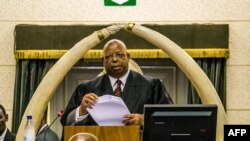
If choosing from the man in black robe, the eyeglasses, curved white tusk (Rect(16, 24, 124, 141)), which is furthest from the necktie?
curved white tusk (Rect(16, 24, 124, 141))

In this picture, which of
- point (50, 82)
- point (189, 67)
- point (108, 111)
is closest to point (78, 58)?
point (50, 82)

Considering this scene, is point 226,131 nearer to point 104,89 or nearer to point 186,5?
point 104,89

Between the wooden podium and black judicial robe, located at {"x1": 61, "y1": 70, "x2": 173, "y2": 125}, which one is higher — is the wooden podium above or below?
below

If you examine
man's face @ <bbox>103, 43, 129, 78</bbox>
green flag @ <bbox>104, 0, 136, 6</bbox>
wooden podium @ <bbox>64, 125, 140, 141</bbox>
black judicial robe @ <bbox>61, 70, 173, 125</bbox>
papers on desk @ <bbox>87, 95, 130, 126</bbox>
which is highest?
green flag @ <bbox>104, 0, 136, 6</bbox>

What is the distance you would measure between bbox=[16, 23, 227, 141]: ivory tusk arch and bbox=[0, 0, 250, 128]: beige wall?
1.88 m

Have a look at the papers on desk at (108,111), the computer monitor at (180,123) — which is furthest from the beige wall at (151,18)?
the computer monitor at (180,123)

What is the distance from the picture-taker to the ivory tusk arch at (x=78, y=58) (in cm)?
499

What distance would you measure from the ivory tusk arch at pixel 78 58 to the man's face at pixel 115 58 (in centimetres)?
87

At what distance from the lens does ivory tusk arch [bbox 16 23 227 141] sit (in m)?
4.99

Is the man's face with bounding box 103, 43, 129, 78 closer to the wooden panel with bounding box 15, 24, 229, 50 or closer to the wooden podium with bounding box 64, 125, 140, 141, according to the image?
the wooden podium with bounding box 64, 125, 140, 141

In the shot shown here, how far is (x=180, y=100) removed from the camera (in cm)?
748

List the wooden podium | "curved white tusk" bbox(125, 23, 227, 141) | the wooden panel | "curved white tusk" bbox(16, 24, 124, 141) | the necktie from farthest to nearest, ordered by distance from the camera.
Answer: the wooden panel
"curved white tusk" bbox(125, 23, 227, 141)
"curved white tusk" bbox(16, 24, 124, 141)
the necktie
the wooden podium

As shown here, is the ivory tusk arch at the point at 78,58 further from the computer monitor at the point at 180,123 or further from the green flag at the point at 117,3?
the green flag at the point at 117,3

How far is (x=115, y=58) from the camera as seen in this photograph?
4.31m
